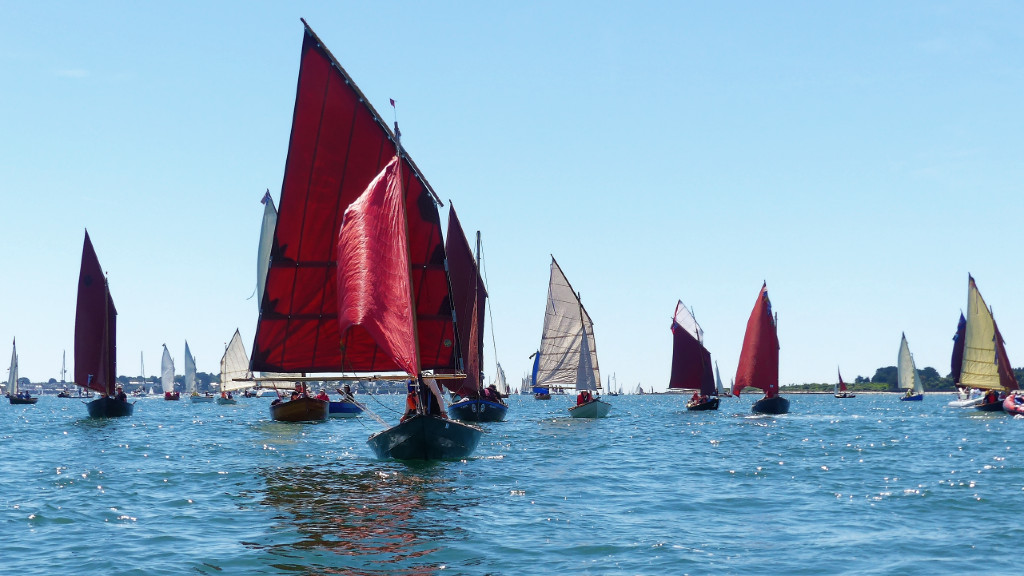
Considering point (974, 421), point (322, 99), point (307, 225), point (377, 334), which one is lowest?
point (974, 421)

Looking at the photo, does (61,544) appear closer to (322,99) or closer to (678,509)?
(678,509)

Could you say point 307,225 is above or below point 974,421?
above

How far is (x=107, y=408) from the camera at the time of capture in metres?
72.6

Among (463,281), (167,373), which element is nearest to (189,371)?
(167,373)

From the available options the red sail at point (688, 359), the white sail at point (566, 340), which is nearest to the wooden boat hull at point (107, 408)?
the white sail at point (566, 340)

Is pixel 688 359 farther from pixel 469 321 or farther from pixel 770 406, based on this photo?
pixel 469 321

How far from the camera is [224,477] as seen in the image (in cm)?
2856

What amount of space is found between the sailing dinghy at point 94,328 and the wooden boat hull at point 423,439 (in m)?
43.7

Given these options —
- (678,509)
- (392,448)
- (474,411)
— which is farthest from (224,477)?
(474,411)

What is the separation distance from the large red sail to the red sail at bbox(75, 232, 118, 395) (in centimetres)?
4470

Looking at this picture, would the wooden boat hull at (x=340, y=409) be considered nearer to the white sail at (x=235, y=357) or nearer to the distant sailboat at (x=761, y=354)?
the distant sailboat at (x=761, y=354)

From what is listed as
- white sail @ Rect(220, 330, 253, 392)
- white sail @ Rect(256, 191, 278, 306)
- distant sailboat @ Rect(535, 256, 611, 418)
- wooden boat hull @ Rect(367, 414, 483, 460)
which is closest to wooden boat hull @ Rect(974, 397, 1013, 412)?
distant sailboat @ Rect(535, 256, 611, 418)

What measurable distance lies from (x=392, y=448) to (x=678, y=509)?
36.4 ft

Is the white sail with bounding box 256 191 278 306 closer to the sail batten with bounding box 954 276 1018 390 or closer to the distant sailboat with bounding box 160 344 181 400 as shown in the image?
the sail batten with bounding box 954 276 1018 390
